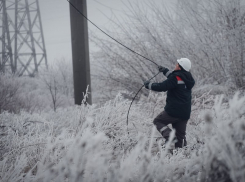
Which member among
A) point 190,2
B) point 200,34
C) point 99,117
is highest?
point 190,2

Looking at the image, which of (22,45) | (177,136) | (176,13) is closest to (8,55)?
(22,45)

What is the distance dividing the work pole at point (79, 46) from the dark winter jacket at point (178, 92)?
4.62 ft

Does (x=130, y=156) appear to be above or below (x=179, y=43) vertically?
below

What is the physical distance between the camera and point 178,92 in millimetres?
2791

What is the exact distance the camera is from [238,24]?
419 cm

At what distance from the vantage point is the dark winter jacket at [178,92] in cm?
273

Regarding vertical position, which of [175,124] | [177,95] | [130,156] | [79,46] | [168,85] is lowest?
[175,124]

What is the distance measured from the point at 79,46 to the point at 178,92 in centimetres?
184

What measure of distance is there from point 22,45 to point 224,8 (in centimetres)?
1384

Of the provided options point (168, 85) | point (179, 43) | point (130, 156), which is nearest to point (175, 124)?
point (168, 85)

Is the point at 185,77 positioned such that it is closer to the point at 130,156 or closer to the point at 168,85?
the point at 168,85

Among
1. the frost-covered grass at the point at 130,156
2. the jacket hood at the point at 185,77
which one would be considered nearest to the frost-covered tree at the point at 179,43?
the jacket hood at the point at 185,77

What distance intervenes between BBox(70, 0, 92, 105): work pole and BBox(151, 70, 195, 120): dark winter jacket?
1.41m

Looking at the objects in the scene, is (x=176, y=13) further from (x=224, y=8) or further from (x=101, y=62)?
(x=101, y=62)
